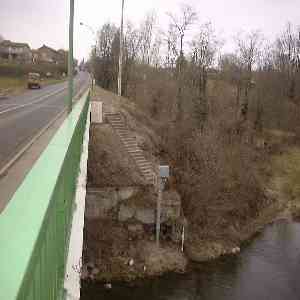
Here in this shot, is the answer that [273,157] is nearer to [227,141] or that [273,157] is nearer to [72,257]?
[227,141]

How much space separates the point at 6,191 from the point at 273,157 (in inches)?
1560

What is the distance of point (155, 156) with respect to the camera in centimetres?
3008

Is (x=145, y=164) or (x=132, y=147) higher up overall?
(x=132, y=147)

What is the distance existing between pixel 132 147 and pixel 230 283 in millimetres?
10570

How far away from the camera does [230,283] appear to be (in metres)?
20.5

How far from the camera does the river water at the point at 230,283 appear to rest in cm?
1952

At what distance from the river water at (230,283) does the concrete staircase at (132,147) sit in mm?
5885

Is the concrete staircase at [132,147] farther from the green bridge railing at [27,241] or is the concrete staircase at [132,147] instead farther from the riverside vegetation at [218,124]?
the green bridge railing at [27,241]

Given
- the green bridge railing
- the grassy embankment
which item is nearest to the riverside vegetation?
the grassy embankment

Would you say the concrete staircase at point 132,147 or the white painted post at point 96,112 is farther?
the white painted post at point 96,112

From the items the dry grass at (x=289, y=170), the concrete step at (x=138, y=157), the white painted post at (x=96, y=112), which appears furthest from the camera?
the dry grass at (x=289, y=170)

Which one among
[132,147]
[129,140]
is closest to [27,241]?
[132,147]

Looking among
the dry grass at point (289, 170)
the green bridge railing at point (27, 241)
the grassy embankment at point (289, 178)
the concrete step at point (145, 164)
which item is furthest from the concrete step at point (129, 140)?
the green bridge railing at point (27, 241)

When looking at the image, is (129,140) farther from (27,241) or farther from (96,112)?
(27,241)
